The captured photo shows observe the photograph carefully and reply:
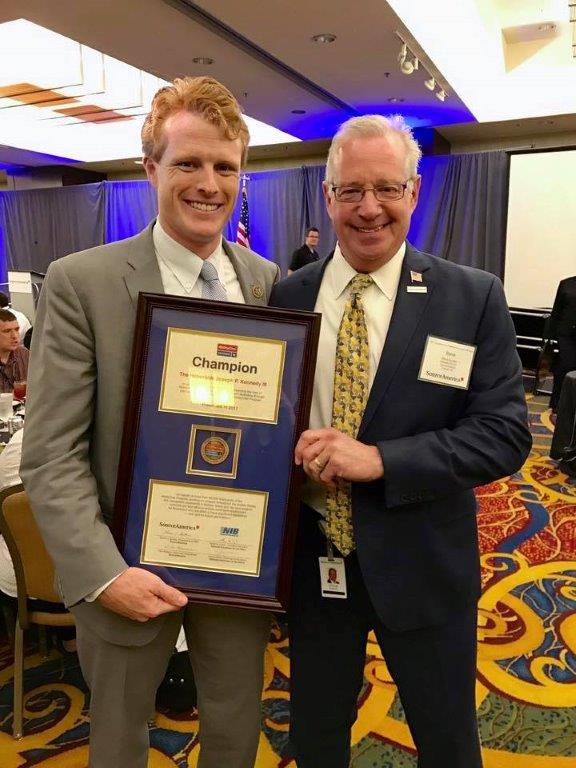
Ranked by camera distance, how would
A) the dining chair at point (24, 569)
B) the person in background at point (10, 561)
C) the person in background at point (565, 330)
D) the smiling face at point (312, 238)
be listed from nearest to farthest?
the dining chair at point (24, 569)
the person in background at point (10, 561)
the person in background at point (565, 330)
the smiling face at point (312, 238)

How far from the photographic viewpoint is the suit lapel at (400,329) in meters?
1.33

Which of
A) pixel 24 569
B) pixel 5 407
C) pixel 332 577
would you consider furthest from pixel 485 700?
pixel 5 407

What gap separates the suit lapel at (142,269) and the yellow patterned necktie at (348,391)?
0.43 meters

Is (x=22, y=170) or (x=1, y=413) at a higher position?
(x=22, y=170)

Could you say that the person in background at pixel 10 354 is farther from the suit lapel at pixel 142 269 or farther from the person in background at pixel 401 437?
the person in background at pixel 401 437

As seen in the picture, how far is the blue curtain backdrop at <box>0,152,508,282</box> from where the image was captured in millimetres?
9617

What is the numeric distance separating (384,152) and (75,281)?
71 centimetres

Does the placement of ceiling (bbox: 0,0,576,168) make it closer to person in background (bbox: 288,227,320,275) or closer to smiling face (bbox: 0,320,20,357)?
person in background (bbox: 288,227,320,275)

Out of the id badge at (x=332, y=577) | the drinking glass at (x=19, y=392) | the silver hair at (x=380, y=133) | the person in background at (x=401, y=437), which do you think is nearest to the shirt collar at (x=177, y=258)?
the person in background at (x=401, y=437)

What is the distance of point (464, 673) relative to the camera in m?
1.45

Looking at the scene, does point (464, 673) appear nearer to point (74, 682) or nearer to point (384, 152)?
point (384, 152)

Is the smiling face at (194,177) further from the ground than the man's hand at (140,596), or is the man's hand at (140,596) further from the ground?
the smiling face at (194,177)

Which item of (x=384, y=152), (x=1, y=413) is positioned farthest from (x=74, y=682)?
(x=384, y=152)

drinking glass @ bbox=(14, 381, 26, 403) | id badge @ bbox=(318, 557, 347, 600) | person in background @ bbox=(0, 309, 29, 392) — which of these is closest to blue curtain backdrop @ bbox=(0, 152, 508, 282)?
person in background @ bbox=(0, 309, 29, 392)
